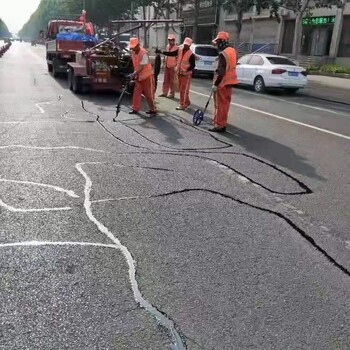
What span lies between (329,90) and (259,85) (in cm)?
399

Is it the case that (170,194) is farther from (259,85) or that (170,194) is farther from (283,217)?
(259,85)

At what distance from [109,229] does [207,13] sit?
48.7 m

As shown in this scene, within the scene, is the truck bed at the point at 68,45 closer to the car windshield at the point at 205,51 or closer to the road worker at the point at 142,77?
the car windshield at the point at 205,51

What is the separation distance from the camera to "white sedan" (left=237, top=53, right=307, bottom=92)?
16266mm

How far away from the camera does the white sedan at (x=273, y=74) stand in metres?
16.3

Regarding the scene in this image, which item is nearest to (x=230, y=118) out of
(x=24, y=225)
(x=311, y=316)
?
(x=24, y=225)

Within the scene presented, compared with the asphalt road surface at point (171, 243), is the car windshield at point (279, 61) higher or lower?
higher

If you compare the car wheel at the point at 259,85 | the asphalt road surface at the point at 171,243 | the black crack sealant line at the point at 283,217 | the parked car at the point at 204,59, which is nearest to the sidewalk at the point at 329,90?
the car wheel at the point at 259,85

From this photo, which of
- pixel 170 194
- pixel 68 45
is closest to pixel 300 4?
pixel 68 45

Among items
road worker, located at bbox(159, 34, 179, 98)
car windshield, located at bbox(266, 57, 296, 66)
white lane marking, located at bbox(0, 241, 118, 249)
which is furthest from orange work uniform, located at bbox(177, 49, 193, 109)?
white lane marking, located at bbox(0, 241, 118, 249)

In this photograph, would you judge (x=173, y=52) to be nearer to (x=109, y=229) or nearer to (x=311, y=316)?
(x=109, y=229)

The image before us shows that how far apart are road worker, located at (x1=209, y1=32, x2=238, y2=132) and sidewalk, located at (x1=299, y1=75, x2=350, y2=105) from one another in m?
7.74

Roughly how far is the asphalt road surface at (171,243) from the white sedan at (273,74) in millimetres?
9033

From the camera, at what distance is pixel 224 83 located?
28.3ft
